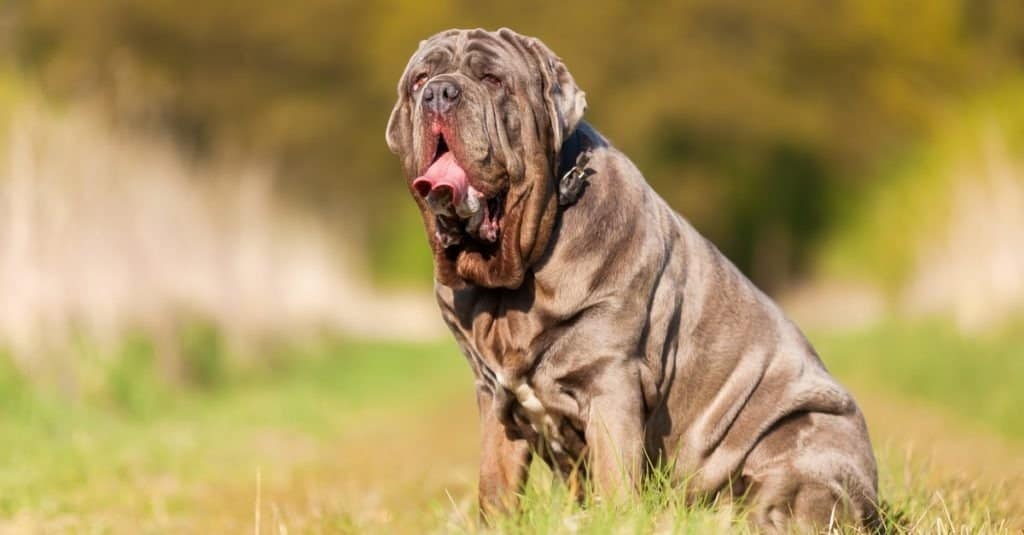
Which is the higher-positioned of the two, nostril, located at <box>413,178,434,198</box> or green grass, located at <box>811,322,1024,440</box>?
nostril, located at <box>413,178,434,198</box>

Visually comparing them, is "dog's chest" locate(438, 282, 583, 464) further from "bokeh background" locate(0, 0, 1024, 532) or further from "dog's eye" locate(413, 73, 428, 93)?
"dog's eye" locate(413, 73, 428, 93)

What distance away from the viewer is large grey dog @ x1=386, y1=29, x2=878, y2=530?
13.6 feet

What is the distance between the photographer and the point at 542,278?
4270 mm

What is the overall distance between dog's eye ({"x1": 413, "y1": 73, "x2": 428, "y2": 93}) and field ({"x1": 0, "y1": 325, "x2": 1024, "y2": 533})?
1266 millimetres

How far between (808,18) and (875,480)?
24.8 metres

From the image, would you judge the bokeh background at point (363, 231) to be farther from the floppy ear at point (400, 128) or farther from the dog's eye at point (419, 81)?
the dog's eye at point (419, 81)

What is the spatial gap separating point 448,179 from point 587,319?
61cm

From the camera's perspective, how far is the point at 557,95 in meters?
4.19

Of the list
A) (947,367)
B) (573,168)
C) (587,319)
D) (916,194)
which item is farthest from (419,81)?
(916,194)

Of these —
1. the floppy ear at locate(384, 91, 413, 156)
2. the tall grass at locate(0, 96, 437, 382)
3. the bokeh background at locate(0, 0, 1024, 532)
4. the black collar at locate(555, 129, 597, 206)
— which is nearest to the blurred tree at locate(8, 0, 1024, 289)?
the bokeh background at locate(0, 0, 1024, 532)

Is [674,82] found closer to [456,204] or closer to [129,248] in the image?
[129,248]

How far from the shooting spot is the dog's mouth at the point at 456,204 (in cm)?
411

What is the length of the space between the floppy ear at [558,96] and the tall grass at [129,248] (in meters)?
6.68

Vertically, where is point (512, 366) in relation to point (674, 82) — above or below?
above
